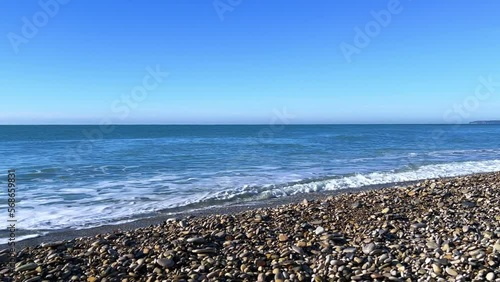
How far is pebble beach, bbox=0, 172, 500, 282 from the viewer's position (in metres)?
4.51

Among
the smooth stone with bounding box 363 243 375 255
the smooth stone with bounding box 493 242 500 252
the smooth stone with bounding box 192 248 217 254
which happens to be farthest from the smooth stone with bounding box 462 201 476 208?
the smooth stone with bounding box 192 248 217 254

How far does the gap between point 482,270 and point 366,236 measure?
67.4 inches

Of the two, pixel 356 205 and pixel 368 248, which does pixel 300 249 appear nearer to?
pixel 368 248

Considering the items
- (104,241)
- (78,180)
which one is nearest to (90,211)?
(104,241)

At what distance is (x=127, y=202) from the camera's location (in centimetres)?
1037

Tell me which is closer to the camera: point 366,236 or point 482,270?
point 482,270

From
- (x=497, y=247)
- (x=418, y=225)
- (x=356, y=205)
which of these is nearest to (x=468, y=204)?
(x=418, y=225)

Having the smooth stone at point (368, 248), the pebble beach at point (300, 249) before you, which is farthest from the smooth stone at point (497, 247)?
the smooth stone at point (368, 248)

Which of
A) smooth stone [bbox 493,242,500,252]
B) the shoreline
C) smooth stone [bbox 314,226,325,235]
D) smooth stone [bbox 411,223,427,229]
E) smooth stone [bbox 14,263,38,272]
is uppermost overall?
smooth stone [bbox 493,242,500,252]

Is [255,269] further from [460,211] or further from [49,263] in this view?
[460,211]

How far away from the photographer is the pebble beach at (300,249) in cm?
451

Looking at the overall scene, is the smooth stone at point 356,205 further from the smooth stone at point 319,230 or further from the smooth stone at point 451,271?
the smooth stone at point 451,271

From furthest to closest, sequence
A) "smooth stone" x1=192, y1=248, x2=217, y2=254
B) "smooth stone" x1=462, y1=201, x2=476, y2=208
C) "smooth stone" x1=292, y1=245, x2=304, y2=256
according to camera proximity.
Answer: "smooth stone" x1=462, y1=201, x2=476, y2=208
"smooth stone" x1=192, y1=248, x2=217, y2=254
"smooth stone" x1=292, y1=245, x2=304, y2=256

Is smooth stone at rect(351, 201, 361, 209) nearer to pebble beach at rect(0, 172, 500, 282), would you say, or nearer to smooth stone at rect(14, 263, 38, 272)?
pebble beach at rect(0, 172, 500, 282)
